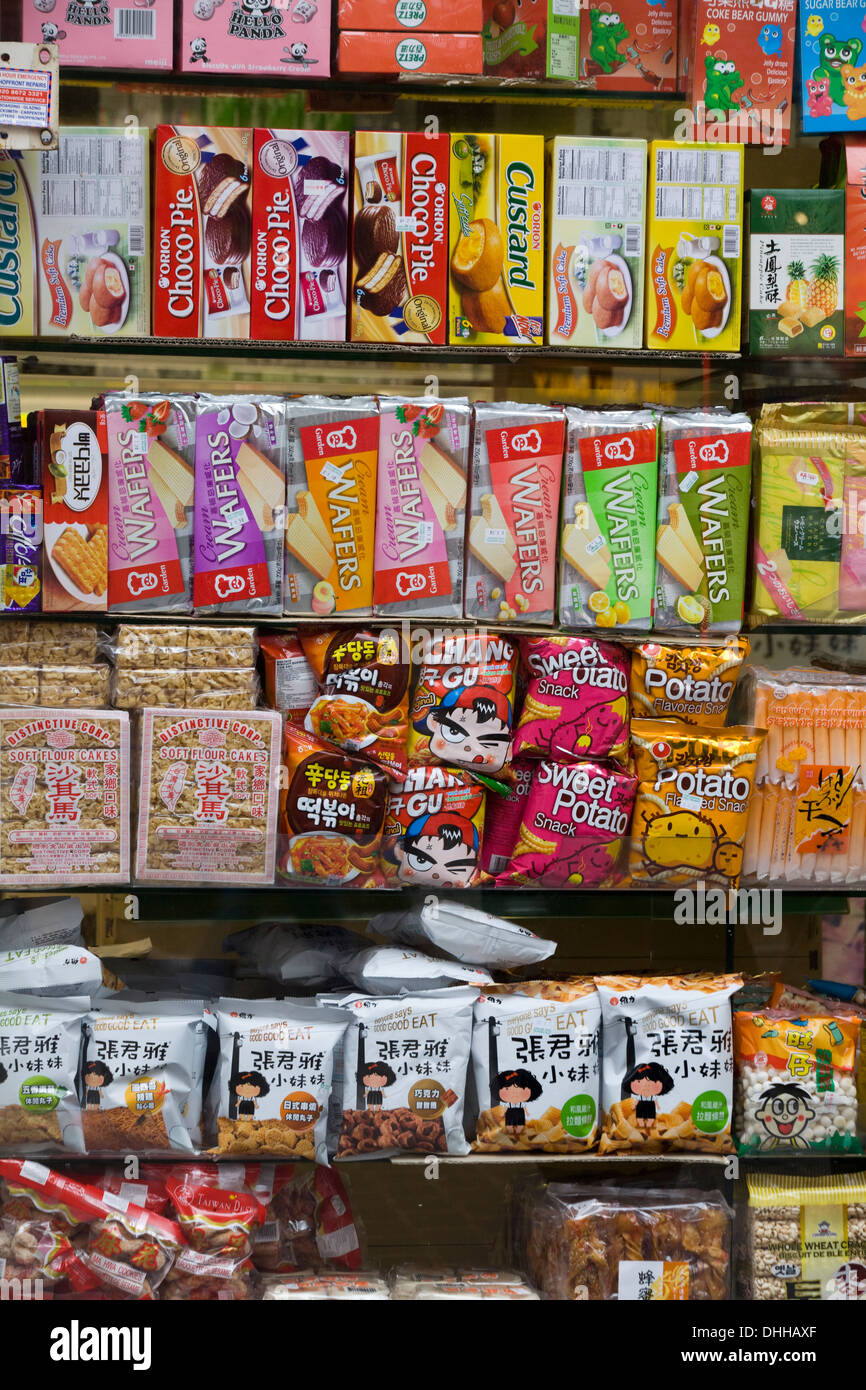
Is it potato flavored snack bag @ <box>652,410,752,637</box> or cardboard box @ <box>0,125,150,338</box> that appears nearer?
cardboard box @ <box>0,125,150,338</box>

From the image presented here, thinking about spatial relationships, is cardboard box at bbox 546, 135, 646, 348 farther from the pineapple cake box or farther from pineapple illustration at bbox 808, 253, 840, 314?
pineapple illustration at bbox 808, 253, 840, 314

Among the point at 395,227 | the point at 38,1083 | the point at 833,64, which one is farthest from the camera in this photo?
the point at 833,64

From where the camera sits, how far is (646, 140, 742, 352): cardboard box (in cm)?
240

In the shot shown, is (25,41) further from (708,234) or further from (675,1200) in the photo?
(675,1200)

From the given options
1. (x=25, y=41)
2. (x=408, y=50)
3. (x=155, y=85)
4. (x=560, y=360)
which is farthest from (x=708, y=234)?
(x=25, y=41)

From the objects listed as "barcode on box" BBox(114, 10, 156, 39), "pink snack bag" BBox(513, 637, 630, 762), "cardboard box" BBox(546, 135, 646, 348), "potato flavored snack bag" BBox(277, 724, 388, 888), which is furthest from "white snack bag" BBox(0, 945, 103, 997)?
"barcode on box" BBox(114, 10, 156, 39)

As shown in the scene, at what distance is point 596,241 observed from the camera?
2.38m

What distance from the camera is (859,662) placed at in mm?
2572

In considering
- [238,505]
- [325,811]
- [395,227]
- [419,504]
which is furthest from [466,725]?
[395,227]

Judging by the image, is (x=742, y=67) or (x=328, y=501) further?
(x=742, y=67)

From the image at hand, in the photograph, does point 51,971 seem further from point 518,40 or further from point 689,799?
point 518,40

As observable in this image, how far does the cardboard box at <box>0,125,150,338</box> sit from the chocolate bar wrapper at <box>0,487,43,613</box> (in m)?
0.31

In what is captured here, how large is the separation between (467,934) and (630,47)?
1762 millimetres
